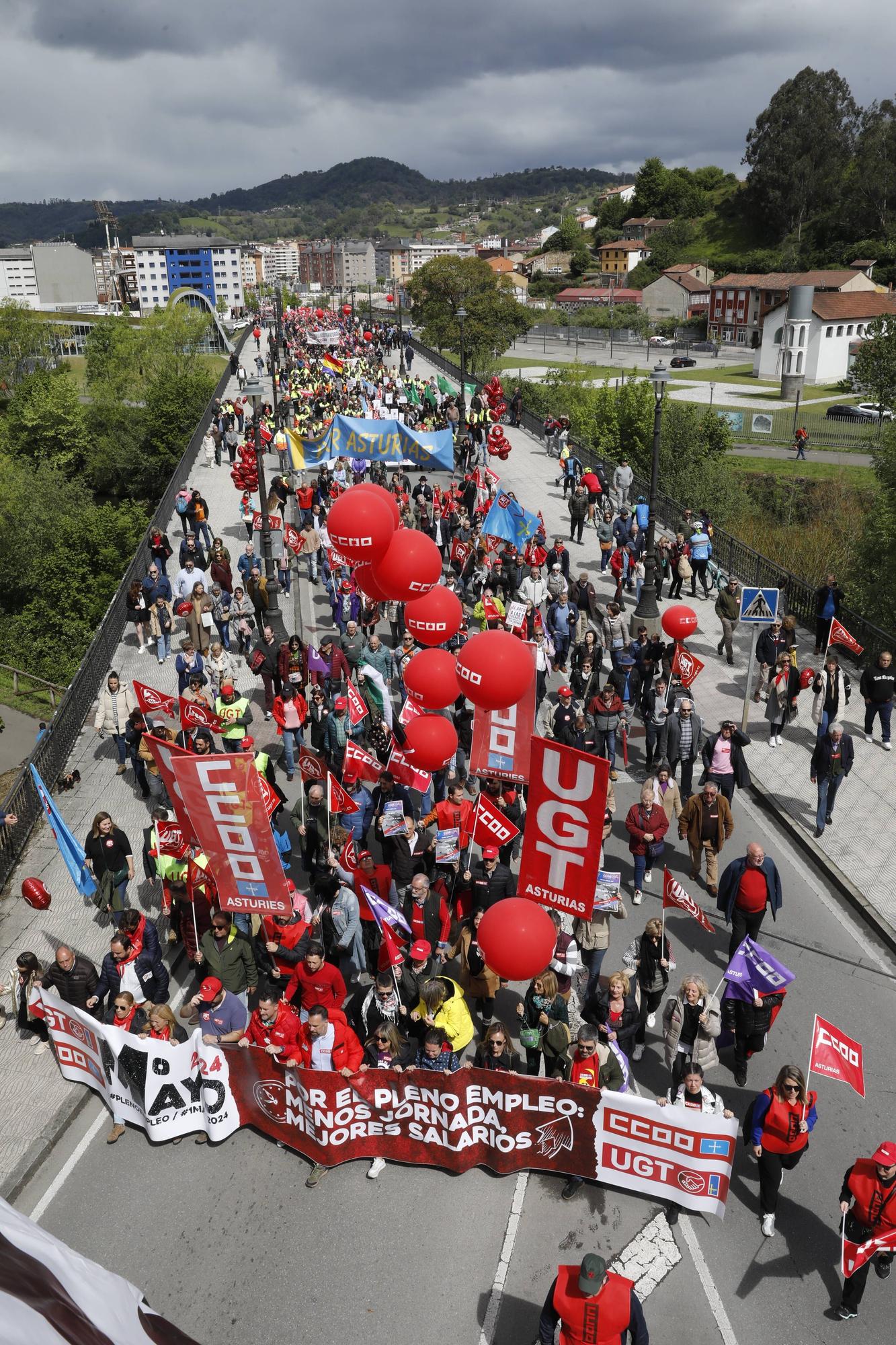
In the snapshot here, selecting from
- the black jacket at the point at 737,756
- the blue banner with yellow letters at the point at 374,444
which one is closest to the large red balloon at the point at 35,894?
the black jacket at the point at 737,756

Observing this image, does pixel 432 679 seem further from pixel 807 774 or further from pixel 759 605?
pixel 807 774

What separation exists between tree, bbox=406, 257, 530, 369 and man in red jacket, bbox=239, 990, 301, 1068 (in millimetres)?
52872

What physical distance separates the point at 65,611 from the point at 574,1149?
113 feet

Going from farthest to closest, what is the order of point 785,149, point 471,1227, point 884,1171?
1. point 785,149
2. point 471,1227
3. point 884,1171

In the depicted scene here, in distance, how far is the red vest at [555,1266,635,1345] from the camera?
545 cm

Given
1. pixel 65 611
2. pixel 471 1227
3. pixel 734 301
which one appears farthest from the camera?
pixel 734 301

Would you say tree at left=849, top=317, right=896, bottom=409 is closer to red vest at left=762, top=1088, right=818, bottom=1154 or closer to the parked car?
the parked car

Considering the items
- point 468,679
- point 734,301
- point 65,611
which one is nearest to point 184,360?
point 65,611

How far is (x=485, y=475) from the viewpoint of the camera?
22.5 m

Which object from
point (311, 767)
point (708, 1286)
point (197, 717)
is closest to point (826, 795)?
point (311, 767)

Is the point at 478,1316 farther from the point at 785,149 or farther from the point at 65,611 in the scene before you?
the point at 785,149

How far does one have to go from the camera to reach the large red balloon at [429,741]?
424 inches

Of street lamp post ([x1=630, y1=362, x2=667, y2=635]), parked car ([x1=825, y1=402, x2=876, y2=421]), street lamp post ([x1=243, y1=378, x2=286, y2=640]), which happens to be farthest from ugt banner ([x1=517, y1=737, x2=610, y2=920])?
parked car ([x1=825, y1=402, x2=876, y2=421])

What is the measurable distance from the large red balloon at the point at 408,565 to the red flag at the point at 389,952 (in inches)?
177
